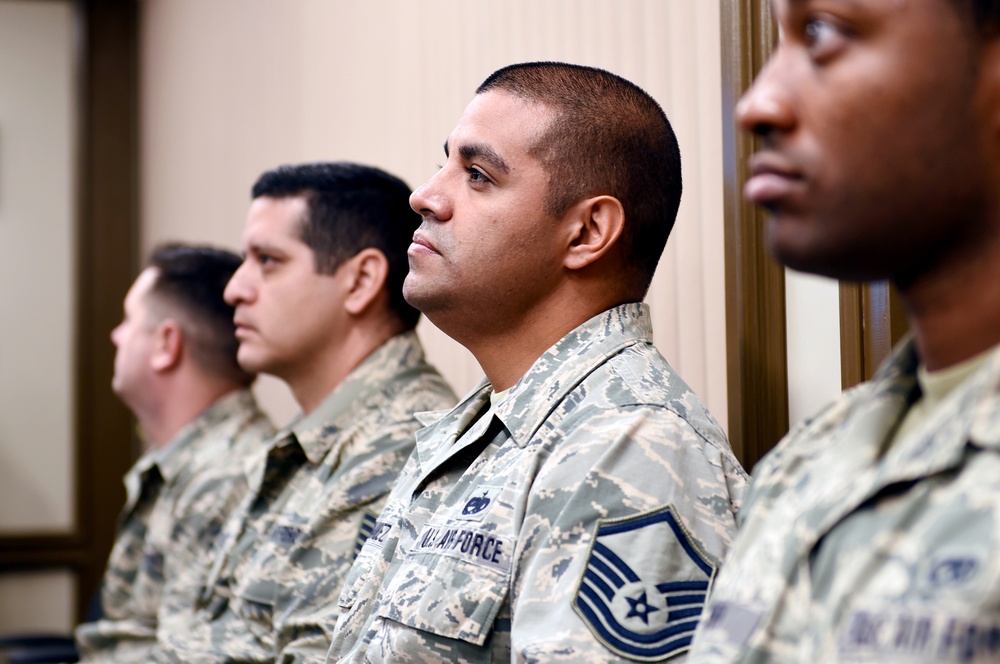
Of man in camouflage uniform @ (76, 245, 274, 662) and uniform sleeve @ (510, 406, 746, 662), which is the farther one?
man in camouflage uniform @ (76, 245, 274, 662)

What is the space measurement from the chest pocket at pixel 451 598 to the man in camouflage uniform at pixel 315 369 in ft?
2.07

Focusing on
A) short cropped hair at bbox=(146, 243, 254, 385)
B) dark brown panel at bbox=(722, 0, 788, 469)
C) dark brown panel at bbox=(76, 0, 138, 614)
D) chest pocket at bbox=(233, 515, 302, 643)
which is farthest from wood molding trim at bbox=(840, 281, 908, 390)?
dark brown panel at bbox=(76, 0, 138, 614)

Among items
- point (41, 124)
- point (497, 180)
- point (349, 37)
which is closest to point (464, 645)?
point (497, 180)

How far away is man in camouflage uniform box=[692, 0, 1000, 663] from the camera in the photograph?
75 centimetres

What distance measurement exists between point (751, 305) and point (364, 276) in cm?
92

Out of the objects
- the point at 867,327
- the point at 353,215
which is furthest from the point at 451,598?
the point at 353,215

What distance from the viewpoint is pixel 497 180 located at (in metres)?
1.65

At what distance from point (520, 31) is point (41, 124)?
3000 mm

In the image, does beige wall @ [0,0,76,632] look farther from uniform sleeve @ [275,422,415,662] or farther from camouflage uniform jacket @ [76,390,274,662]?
uniform sleeve @ [275,422,415,662]

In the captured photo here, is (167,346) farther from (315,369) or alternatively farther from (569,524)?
(569,524)

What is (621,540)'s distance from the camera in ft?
4.17

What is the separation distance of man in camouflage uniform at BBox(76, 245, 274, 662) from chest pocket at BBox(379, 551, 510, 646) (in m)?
1.41

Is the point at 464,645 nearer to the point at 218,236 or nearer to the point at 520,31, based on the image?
the point at 520,31

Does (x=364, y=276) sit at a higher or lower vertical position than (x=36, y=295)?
higher
